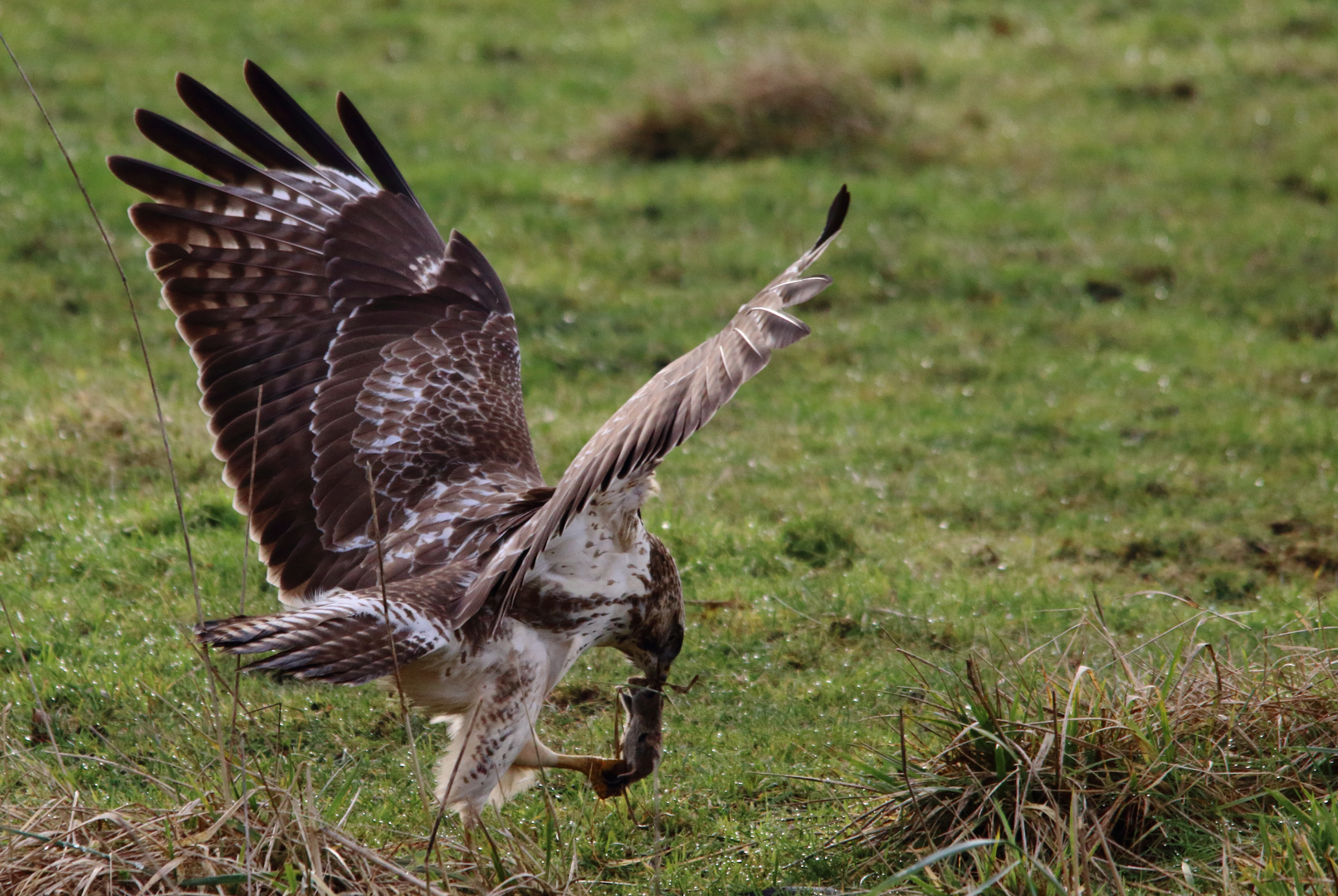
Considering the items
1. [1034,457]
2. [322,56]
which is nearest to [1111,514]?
[1034,457]

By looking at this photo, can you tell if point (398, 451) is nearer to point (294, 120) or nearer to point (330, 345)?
point (330, 345)

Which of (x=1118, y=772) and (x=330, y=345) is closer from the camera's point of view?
(x=1118, y=772)

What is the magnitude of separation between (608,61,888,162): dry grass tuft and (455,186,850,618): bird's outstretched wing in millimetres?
7402

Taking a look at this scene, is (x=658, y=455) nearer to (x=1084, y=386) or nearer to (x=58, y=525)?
(x=58, y=525)

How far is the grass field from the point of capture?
14.9ft

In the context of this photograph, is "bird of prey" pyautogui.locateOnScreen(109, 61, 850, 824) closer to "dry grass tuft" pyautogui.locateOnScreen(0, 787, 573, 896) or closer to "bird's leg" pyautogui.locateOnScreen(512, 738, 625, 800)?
"bird's leg" pyautogui.locateOnScreen(512, 738, 625, 800)

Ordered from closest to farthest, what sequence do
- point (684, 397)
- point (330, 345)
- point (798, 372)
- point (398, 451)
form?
point (684, 397)
point (398, 451)
point (330, 345)
point (798, 372)

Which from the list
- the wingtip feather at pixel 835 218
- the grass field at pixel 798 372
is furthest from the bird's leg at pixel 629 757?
the wingtip feather at pixel 835 218

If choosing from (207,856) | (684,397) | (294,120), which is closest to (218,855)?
(207,856)

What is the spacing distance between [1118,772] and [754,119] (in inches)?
308

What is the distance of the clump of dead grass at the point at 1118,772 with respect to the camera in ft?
11.9

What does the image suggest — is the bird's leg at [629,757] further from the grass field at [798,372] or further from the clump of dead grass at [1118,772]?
the clump of dead grass at [1118,772]

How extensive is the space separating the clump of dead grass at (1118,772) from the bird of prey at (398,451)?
0.81 m

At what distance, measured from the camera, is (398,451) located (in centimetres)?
455
